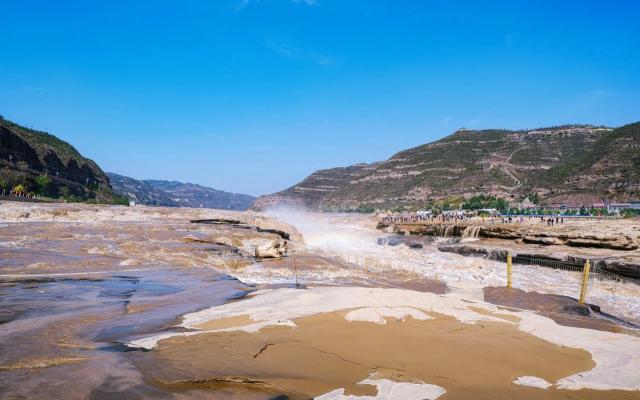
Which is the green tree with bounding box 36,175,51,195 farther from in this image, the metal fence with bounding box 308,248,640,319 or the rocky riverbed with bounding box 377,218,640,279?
the rocky riverbed with bounding box 377,218,640,279

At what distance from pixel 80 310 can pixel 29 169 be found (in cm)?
7965

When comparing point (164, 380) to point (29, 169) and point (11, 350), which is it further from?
point (29, 169)

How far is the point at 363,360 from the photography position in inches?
210

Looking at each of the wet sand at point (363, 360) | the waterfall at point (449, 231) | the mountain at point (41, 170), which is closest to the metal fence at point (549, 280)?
the wet sand at point (363, 360)

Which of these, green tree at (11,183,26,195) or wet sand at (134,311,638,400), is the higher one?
green tree at (11,183,26,195)

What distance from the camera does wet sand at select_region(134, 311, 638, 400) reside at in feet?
14.5

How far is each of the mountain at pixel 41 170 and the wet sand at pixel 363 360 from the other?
66.3 metres

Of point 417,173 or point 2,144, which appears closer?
point 2,144

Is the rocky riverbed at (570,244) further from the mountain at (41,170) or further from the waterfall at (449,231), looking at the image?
the mountain at (41,170)

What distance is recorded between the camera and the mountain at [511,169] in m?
68.4

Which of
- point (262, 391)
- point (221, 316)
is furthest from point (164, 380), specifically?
point (221, 316)

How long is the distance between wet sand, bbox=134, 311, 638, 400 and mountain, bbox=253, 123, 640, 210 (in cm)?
6623

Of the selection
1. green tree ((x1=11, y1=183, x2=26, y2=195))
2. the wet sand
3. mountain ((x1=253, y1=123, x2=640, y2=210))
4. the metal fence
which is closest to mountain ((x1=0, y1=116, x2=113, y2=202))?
green tree ((x1=11, y1=183, x2=26, y2=195))

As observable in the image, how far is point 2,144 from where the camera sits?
69.5m
